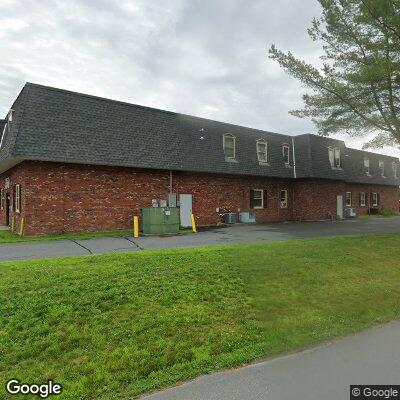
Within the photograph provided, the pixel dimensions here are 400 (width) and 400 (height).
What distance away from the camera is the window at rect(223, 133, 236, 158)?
23416 millimetres

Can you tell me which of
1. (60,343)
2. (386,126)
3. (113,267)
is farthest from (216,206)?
(60,343)

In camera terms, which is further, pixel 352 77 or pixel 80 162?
pixel 80 162

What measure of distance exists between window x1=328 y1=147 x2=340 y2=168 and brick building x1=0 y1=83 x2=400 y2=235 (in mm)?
169

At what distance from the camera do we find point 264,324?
6.03 meters

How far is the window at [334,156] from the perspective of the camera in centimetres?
2980

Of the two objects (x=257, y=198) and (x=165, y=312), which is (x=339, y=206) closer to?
(x=257, y=198)

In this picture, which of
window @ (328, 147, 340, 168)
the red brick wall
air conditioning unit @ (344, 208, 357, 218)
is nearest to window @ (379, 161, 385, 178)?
air conditioning unit @ (344, 208, 357, 218)

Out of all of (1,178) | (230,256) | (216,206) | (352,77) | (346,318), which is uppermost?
(352,77)

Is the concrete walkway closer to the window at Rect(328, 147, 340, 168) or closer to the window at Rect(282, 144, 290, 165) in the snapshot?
the window at Rect(282, 144, 290, 165)

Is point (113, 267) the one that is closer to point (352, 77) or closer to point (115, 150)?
point (115, 150)

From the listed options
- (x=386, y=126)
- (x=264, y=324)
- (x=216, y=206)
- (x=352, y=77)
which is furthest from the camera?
(x=216, y=206)

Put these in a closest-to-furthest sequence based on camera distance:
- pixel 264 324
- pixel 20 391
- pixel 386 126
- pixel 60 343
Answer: pixel 20 391 → pixel 60 343 → pixel 264 324 → pixel 386 126

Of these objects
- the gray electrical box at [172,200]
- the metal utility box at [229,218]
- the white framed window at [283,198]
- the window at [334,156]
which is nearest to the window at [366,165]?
the window at [334,156]

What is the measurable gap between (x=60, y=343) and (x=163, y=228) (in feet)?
39.7
